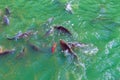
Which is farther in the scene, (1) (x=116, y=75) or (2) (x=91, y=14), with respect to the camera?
(2) (x=91, y=14)

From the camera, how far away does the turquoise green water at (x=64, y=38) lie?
7.49 metres

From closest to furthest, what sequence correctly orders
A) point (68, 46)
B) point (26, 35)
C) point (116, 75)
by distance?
point (116, 75) → point (68, 46) → point (26, 35)

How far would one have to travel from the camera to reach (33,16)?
916cm

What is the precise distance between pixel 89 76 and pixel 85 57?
564 mm

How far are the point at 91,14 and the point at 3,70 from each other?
114 inches

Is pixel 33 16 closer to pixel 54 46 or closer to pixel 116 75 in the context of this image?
pixel 54 46

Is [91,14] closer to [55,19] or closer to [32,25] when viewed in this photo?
[55,19]

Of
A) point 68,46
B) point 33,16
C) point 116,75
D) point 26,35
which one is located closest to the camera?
point 116,75

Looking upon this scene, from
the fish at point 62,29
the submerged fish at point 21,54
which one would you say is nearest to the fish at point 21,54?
the submerged fish at point 21,54

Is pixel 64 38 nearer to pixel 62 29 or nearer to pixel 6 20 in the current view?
pixel 62 29

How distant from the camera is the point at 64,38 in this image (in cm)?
831

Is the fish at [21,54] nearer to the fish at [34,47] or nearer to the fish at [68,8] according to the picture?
the fish at [34,47]

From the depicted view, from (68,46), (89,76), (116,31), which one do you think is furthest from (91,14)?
(89,76)

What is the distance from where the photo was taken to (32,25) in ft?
29.1
